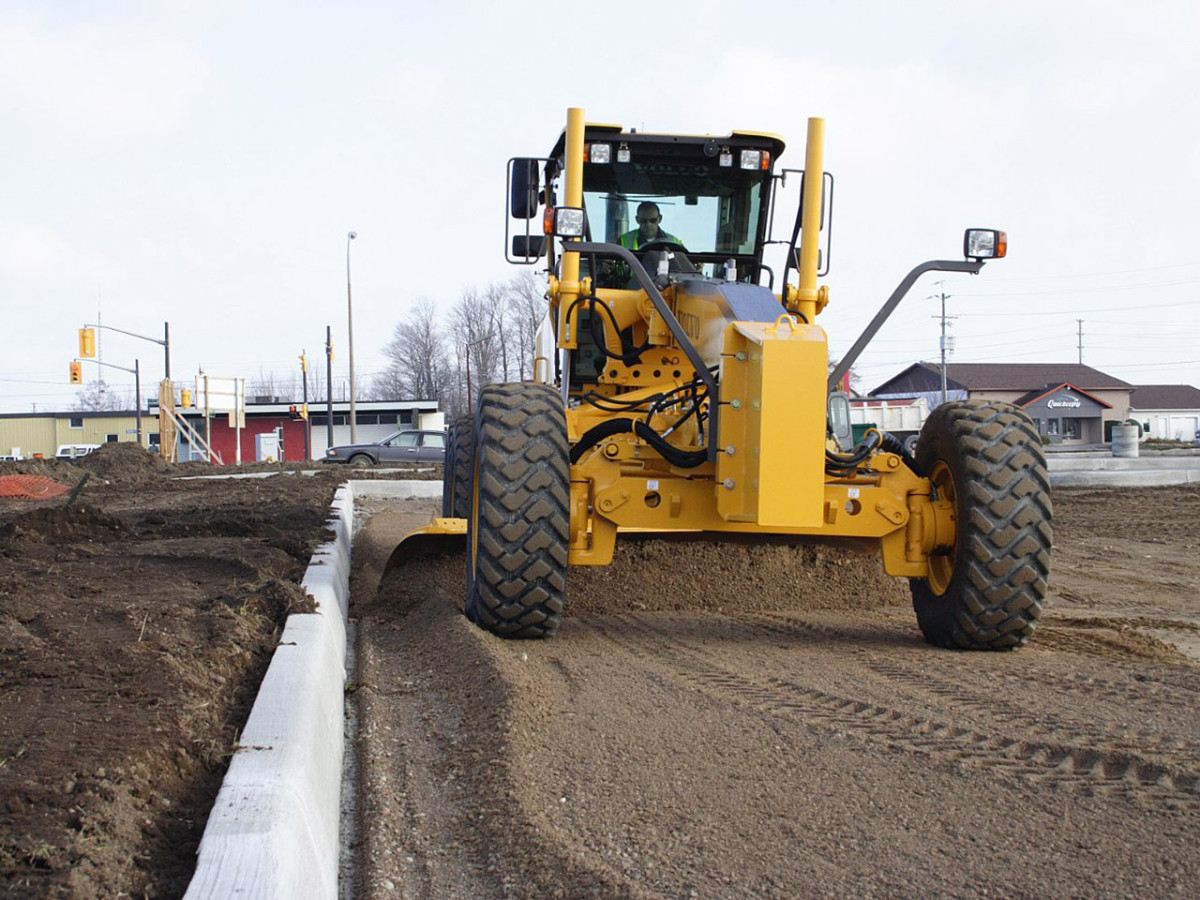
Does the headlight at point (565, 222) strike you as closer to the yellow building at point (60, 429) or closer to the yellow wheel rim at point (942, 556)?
the yellow wheel rim at point (942, 556)

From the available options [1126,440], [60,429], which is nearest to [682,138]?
[1126,440]

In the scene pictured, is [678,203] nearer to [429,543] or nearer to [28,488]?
[429,543]

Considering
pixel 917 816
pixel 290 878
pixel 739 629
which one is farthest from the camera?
pixel 739 629

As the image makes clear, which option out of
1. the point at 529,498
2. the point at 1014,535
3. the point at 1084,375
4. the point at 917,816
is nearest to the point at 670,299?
the point at 529,498

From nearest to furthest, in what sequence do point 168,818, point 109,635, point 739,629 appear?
point 168,818
point 109,635
point 739,629

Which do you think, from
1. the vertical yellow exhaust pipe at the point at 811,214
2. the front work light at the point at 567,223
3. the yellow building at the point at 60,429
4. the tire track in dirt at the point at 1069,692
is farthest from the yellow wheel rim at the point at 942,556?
the yellow building at the point at 60,429

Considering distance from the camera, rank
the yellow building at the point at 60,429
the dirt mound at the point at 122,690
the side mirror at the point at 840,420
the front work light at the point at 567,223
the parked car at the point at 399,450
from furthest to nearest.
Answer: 1. the yellow building at the point at 60,429
2. the parked car at the point at 399,450
3. the side mirror at the point at 840,420
4. the front work light at the point at 567,223
5. the dirt mound at the point at 122,690

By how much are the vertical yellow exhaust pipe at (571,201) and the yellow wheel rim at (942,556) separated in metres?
2.50

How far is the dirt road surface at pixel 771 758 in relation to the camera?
300cm

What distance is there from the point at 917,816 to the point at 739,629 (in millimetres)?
3289

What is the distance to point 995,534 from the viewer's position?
5637 mm

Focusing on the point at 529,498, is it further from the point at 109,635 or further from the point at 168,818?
the point at 168,818

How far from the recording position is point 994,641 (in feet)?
19.1

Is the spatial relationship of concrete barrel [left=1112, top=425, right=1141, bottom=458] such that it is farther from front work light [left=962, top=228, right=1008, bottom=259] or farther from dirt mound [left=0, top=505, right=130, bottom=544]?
dirt mound [left=0, top=505, right=130, bottom=544]
